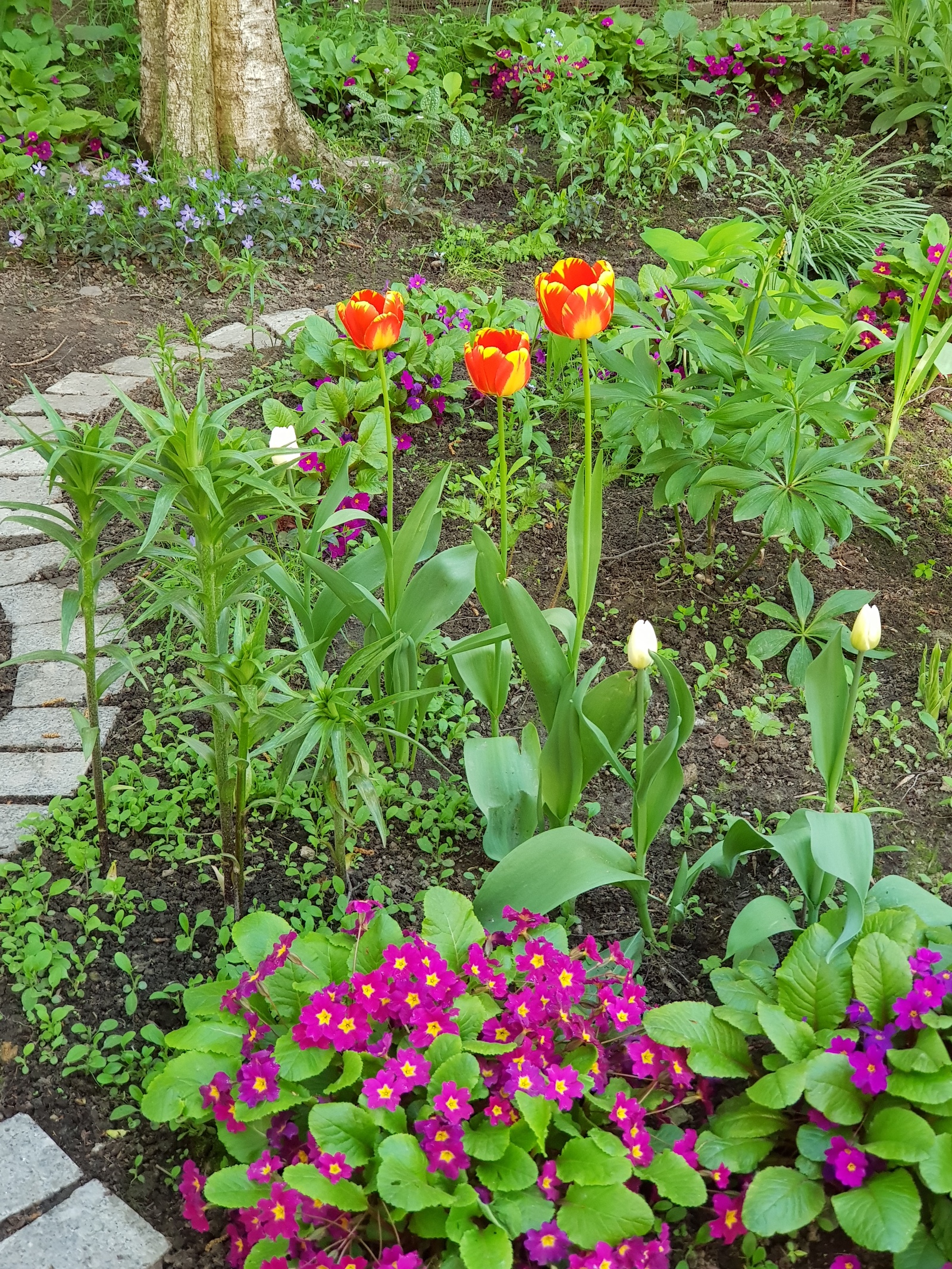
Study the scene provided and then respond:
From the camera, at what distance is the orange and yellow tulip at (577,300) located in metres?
1.80

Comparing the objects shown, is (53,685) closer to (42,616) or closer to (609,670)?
(42,616)

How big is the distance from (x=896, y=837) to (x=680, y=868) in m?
0.59

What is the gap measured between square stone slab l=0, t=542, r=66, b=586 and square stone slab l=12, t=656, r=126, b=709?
0.32 m

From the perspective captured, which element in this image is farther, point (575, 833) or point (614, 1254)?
point (575, 833)

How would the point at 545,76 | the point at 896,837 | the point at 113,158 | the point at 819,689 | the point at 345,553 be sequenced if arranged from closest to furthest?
1. the point at 819,689
2. the point at 896,837
3. the point at 345,553
4. the point at 113,158
5. the point at 545,76

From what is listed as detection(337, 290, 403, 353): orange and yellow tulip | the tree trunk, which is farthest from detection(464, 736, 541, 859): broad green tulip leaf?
the tree trunk

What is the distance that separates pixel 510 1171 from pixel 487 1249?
0.33 ft

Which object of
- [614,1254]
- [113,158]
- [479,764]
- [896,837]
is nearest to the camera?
[614,1254]

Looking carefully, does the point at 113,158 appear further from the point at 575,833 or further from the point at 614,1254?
the point at 614,1254

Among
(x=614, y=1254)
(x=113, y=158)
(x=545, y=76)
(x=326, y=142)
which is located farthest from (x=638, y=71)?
(x=614, y=1254)

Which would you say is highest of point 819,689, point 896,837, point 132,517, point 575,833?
point 132,517

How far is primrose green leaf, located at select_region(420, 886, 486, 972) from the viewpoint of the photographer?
175cm

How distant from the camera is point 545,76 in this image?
5199mm

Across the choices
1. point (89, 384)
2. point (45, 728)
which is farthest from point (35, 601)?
point (89, 384)
